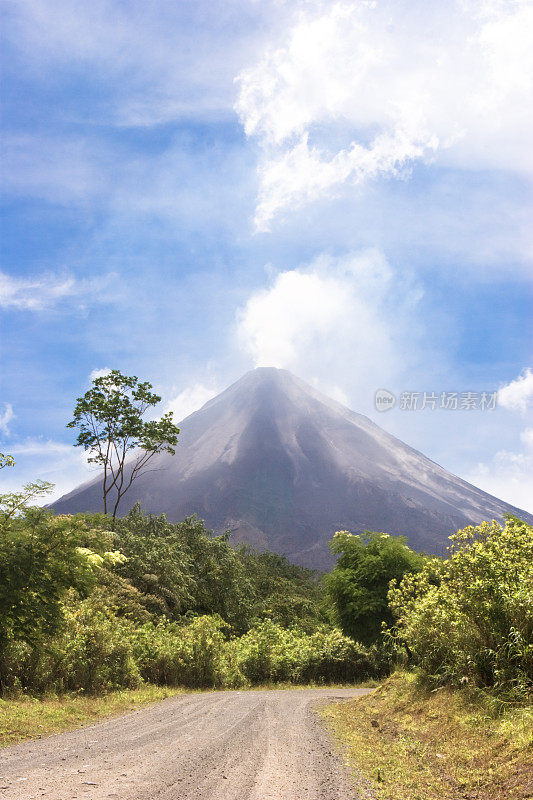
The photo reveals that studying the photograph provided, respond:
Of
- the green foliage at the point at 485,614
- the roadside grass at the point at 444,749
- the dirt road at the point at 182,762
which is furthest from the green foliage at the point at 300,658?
the green foliage at the point at 485,614

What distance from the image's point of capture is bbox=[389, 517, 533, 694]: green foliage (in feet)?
22.8

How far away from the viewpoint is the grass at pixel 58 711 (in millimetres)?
8281

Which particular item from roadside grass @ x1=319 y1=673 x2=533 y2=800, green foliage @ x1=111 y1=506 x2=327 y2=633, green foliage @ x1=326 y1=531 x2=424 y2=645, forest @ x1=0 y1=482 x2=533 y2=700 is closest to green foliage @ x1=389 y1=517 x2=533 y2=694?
forest @ x1=0 y1=482 x2=533 y2=700

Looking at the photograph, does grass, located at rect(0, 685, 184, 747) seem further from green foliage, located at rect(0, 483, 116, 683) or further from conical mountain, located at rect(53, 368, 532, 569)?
conical mountain, located at rect(53, 368, 532, 569)

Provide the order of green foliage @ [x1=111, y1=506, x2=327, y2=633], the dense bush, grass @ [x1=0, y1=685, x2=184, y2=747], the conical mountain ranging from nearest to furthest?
grass @ [x1=0, y1=685, x2=184, y2=747] → the dense bush → green foliage @ [x1=111, y1=506, x2=327, y2=633] → the conical mountain

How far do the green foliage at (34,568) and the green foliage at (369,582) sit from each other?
12420mm

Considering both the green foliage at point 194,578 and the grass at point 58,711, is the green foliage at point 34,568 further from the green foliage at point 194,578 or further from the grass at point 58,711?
the green foliage at point 194,578

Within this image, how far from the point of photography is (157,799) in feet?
15.9

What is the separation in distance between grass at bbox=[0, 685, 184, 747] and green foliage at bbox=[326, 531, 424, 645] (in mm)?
9121

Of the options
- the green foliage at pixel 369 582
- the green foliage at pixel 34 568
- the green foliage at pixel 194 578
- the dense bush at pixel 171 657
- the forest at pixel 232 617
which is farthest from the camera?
the green foliage at pixel 194 578

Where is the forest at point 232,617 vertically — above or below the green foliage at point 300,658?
above

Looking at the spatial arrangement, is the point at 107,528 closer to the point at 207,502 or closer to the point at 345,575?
the point at 345,575

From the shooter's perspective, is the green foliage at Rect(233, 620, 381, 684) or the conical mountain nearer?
the green foliage at Rect(233, 620, 381, 684)

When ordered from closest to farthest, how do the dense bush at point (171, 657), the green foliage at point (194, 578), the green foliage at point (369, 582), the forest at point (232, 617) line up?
the forest at point (232, 617) < the dense bush at point (171, 657) < the green foliage at point (369, 582) < the green foliage at point (194, 578)
